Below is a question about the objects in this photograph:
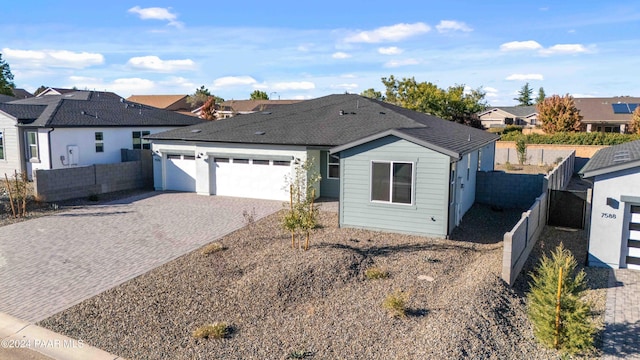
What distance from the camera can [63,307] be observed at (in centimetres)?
923

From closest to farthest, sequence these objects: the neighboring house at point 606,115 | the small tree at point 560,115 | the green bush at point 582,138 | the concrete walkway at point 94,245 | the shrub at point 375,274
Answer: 1. the concrete walkway at point 94,245
2. the shrub at point 375,274
3. the green bush at point 582,138
4. the small tree at point 560,115
5. the neighboring house at point 606,115

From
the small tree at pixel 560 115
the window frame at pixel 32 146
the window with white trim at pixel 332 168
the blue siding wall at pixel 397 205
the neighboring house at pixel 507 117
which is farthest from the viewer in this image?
the neighboring house at pixel 507 117

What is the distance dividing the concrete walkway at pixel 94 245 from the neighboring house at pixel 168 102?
168 ft

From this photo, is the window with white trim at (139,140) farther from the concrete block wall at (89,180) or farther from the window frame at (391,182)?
the window frame at (391,182)

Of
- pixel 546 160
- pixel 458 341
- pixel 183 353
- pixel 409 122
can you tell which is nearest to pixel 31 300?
pixel 183 353

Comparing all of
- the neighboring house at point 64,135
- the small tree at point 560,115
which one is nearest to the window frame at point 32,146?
the neighboring house at point 64,135

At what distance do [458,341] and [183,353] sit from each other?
14.4 feet

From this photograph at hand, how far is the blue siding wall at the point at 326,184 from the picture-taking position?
2052cm

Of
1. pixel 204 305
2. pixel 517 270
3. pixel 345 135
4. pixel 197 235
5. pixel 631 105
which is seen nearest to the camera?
pixel 204 305

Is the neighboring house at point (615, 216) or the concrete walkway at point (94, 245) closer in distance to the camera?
the concrete walkway at point (94, 245)

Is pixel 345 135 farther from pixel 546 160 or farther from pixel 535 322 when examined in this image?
pixel 546 160

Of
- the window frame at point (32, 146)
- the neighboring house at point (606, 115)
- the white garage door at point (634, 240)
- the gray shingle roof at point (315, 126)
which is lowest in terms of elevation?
the white garage door at point (634, 240)

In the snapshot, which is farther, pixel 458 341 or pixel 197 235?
pixel 197 235

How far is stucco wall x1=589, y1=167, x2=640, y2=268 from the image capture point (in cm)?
1161
